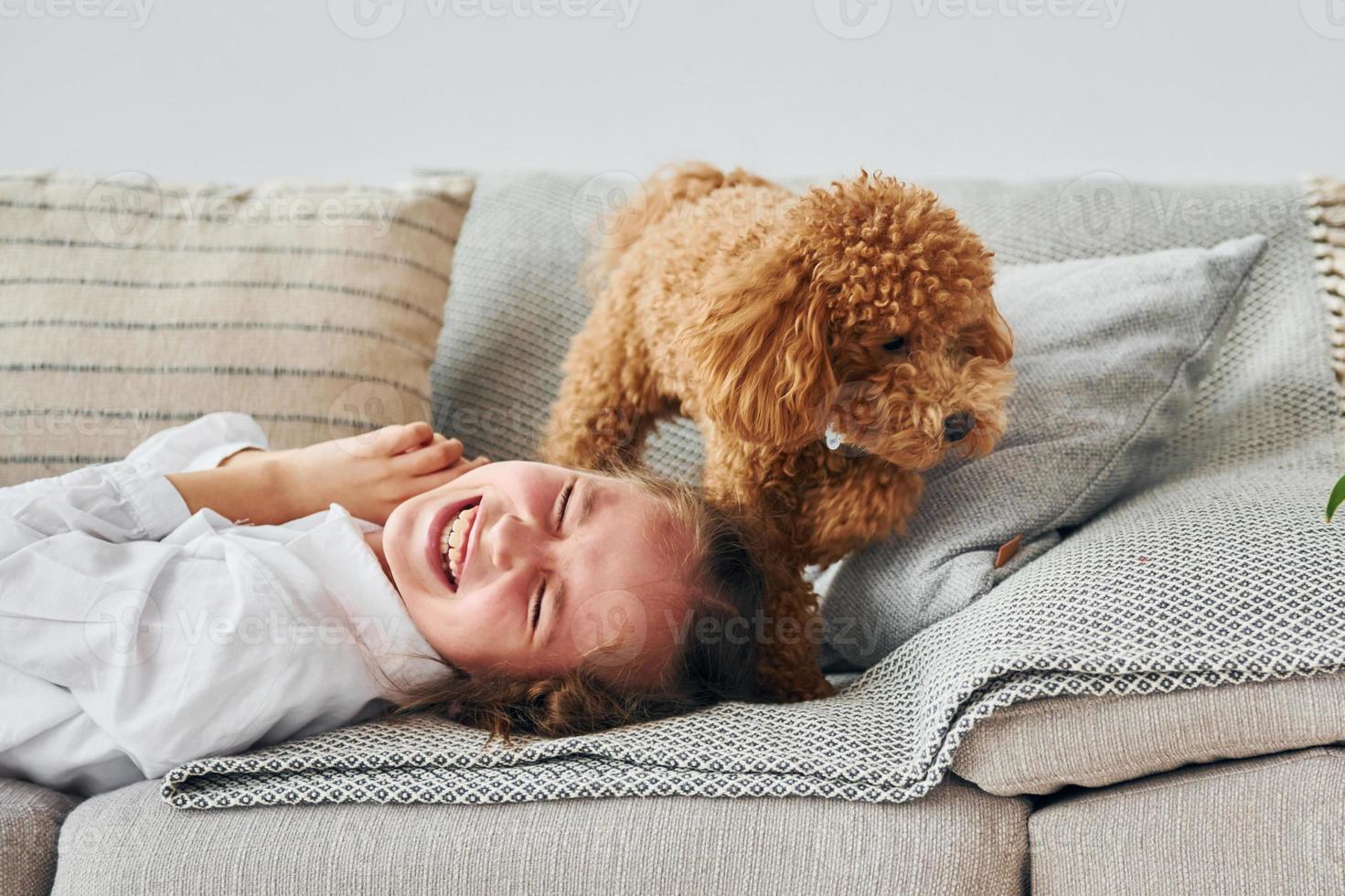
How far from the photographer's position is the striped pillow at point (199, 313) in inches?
55.6

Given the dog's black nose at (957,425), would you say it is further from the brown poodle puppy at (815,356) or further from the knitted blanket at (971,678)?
the knitted blanket at (971,678)

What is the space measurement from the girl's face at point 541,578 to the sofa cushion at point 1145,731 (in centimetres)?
37

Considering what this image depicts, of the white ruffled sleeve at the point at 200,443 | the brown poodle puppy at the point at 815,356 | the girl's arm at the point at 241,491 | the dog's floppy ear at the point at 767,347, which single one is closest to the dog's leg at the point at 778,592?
the brown poodle puppy at the point at 815,356

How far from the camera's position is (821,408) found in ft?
3.19

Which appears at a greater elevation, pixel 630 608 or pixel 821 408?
pixel 821 408

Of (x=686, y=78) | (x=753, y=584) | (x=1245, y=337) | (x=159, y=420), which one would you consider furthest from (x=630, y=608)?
(x=686, y=78)

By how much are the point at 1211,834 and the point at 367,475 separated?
3.14 ft

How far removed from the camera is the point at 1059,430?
1.24 m

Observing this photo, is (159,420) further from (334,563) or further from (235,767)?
(235,767)

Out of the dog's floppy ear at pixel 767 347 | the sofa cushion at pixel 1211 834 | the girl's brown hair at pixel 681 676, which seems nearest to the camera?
the sofa cushion at pixel 1211 834

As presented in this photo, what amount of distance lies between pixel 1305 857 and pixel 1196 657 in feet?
0.54

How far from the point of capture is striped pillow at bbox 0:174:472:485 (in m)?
1.41

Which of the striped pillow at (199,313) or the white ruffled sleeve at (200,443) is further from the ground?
the striped pillow at (199,313)

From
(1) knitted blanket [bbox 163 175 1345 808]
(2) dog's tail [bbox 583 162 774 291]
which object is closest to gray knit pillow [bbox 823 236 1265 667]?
(1) knitted blanket [bbox 163 175 1345 808]
